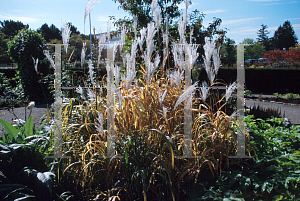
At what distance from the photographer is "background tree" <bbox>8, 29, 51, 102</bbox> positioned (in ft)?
26.9

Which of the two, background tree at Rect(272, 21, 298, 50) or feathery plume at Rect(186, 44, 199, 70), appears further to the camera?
background tree at Rect(272, 21, 298, 50)

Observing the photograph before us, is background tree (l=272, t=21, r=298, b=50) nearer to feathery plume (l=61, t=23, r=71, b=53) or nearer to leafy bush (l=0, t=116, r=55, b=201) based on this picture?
feathery plume (l=61, t=23, r=71, b=53)

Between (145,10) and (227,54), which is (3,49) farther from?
(145,10)

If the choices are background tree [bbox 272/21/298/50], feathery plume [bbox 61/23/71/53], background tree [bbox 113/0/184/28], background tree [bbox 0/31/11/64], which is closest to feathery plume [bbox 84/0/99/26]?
feathery plume [bbox 61/23/71/53]

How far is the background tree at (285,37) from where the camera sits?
1906 inches

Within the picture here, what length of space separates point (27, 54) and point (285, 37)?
54.6 m

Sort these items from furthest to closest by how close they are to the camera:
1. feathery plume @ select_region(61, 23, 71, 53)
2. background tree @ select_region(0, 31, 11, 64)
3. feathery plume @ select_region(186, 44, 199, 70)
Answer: background tree @ select_region(0, 31, 11, 64), feathery plume @ select_region(61, 23, 71, 53), feathery plume @ select_region(186, 44, 199, 70)

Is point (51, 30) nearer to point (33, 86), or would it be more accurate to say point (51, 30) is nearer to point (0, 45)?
point (0, 45)

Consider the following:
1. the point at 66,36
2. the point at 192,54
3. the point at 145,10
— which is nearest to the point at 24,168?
the point at 66,36

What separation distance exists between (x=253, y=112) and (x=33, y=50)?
305 inches

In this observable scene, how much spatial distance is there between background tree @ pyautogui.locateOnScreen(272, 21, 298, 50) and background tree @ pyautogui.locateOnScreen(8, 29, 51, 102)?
52426mm

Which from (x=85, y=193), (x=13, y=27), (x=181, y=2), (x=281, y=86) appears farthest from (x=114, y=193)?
(x=13, y=27)

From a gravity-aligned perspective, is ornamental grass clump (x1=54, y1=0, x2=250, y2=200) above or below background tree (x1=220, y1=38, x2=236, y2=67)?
below

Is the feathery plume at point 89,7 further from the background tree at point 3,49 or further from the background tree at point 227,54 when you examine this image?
the background tree at point 3,49
